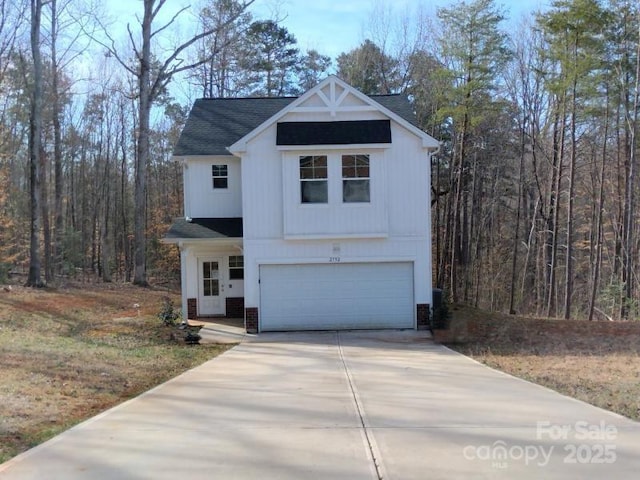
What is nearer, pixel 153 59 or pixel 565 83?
pixel 565 83

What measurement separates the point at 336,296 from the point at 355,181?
329 centimetres

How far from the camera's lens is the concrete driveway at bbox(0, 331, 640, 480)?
478 centimetres

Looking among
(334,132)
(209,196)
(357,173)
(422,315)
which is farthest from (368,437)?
(209,196)

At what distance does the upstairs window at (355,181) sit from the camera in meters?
15.7

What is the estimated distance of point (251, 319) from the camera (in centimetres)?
1562

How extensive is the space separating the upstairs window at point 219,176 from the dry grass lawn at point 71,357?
470 centimetres

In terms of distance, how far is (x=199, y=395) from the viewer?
7.79 meters

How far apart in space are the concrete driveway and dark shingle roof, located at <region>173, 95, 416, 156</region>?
1056cm

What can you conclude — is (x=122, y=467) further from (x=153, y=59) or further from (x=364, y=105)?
(x=153, y=59)

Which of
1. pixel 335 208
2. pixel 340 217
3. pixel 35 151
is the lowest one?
pixel 340 217

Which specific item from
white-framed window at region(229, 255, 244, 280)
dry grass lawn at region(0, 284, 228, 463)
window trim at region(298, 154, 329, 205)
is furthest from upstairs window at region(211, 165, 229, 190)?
dry grass lawn at region(0, 284, 228, 463)

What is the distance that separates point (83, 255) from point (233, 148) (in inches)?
1042

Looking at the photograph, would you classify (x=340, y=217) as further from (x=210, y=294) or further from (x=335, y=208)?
(x=210, y=294)

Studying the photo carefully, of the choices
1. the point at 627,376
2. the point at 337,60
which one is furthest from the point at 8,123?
the point at 627,376
